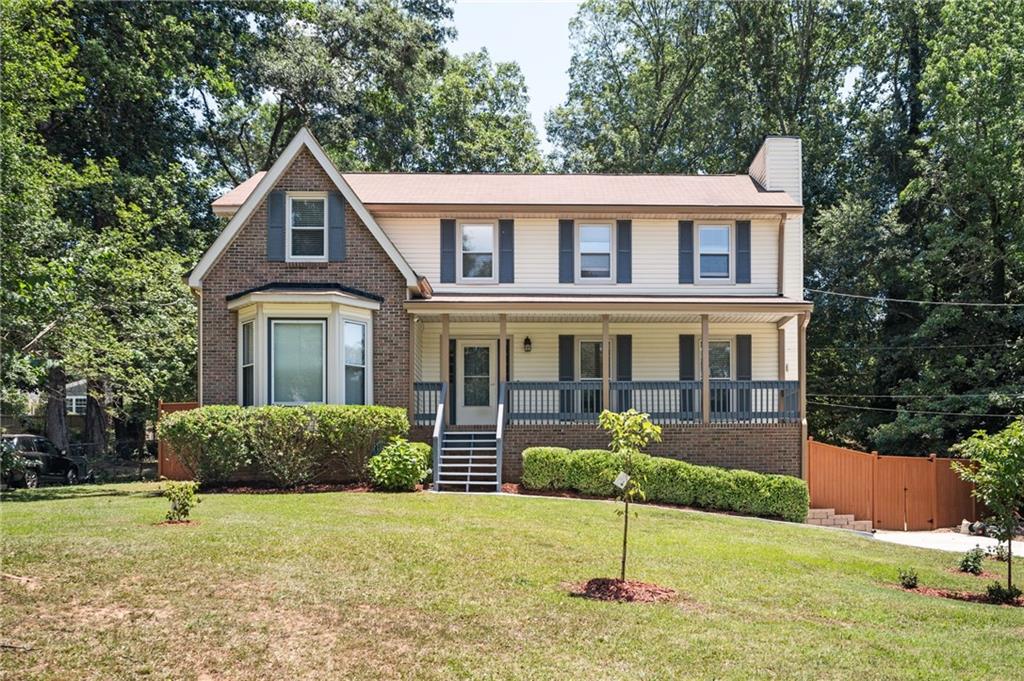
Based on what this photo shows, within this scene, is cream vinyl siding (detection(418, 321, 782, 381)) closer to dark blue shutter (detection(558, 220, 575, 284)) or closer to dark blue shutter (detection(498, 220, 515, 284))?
dark blue shutter (detection(498, 220, 515, 284))

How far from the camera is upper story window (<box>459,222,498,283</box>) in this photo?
2231 cm

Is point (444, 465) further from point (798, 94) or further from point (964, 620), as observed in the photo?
point (798, 94)

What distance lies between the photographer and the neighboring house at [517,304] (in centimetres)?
1911

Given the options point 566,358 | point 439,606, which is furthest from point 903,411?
point 439,606

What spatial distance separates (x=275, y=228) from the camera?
1938cm

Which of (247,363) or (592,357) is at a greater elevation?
(592,357)

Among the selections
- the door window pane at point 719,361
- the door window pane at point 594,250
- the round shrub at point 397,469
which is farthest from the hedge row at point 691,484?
the door window pane at point 594,250

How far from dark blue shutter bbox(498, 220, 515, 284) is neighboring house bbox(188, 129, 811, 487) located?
0.05m

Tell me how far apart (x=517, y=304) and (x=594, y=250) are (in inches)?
142

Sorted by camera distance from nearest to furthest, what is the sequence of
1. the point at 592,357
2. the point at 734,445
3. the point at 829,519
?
the point at 829,519 < the point at 734,445 < the point at 592,357

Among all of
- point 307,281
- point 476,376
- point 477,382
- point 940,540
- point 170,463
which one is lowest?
point 940,540

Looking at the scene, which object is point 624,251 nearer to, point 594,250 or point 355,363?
point 594,250

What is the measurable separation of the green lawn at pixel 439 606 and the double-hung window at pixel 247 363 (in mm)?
5270

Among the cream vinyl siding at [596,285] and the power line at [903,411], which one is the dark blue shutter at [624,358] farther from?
the power line at [903,411]
